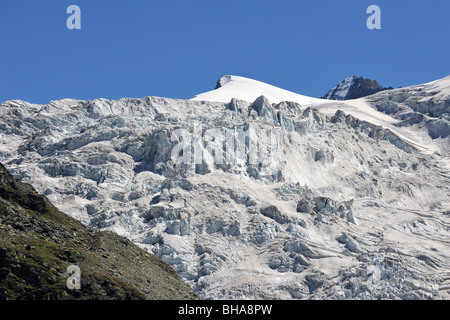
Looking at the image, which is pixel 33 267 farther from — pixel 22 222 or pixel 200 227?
pixel 200 227

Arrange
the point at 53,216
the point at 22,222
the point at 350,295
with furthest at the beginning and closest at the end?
the point at 350,295 < the point at 53,216 < the point at 22,222

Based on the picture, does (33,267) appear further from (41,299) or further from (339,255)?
(339,255)

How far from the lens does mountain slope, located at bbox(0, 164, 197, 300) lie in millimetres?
82300

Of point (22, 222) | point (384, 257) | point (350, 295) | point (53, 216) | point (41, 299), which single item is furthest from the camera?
point (384, 257)

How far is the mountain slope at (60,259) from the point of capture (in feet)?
270

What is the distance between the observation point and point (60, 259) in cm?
8700

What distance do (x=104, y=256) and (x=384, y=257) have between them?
105984 mm

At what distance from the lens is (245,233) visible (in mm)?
198125

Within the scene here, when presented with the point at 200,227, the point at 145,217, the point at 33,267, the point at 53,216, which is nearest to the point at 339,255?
the point at 200,227

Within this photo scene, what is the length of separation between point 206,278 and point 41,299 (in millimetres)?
99252

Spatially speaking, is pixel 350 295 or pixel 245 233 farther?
pixel 245 233
